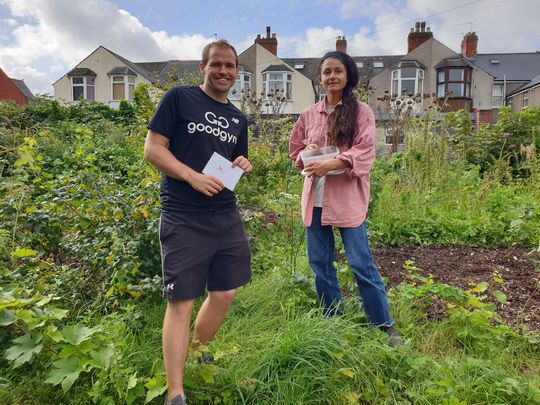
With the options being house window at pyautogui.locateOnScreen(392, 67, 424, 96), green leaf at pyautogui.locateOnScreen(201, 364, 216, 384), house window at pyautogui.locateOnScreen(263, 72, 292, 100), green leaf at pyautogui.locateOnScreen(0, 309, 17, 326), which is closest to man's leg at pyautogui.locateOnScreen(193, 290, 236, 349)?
green leaf at pyautogui.locateOnScreen(201, 364, 216, 384)

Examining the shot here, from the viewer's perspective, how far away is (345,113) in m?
2.41

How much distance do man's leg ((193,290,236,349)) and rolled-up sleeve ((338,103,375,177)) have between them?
1011mm

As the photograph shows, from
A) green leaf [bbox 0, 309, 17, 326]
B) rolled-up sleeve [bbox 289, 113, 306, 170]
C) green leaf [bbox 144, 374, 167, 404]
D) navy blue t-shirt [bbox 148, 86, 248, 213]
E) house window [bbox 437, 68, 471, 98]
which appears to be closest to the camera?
green leaf [bbox 144, 374, 167, 404]

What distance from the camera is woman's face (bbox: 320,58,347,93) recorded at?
2.41 m

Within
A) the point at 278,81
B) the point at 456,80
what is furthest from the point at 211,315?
the point at 456,80

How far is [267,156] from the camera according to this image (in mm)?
7641

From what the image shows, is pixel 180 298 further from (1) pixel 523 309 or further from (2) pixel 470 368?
(1) pixel 523 309

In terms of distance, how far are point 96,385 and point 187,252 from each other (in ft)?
2.61

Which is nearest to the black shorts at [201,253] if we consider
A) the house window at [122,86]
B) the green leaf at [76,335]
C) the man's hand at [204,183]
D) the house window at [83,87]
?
the man's hand at [204,183]

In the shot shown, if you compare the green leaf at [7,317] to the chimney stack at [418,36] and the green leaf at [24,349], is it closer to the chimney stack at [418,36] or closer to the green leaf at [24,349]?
the green leaf at [24,349]

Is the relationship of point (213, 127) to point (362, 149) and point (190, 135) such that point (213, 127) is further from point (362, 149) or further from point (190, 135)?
point (362, 149)

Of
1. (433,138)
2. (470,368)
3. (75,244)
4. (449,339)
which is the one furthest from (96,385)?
(433,138)

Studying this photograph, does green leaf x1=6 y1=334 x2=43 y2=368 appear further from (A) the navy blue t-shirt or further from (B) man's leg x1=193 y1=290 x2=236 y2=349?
(A) the navy blue t-shirt

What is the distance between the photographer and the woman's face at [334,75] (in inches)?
94.9
